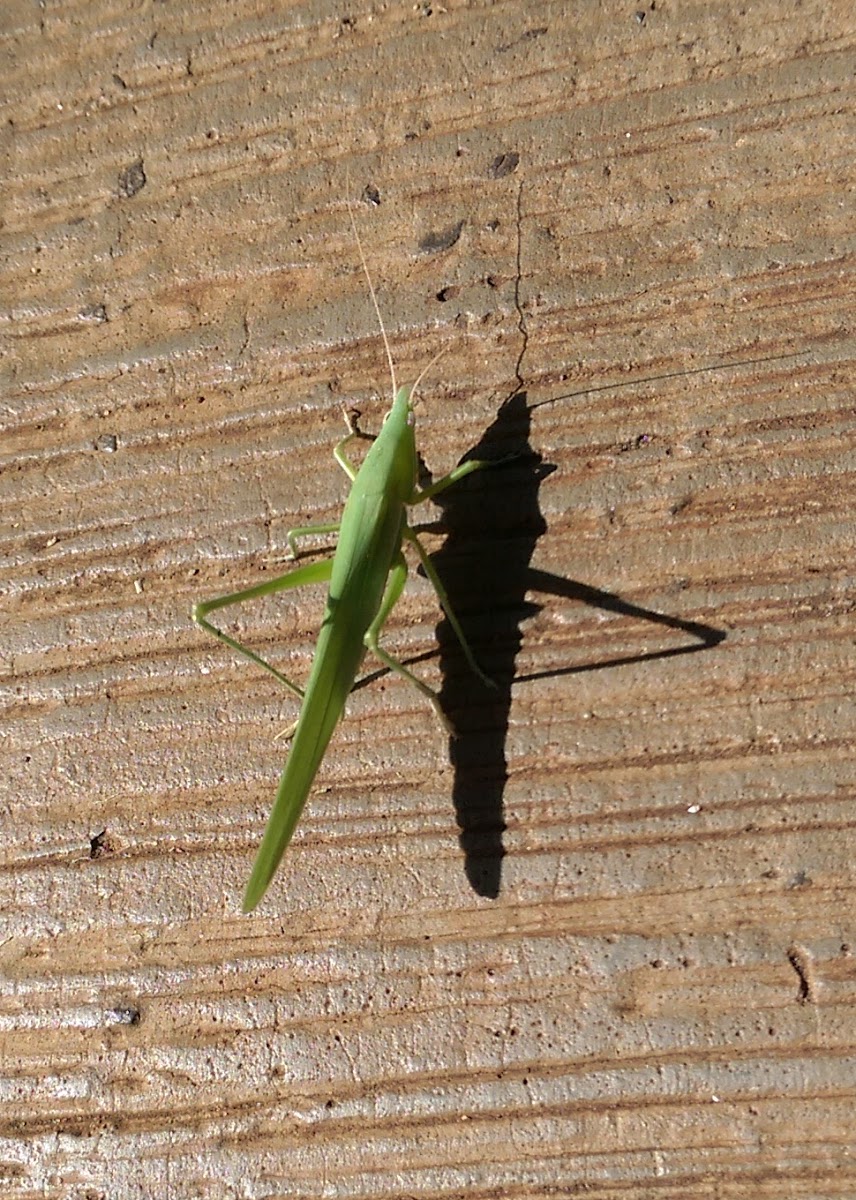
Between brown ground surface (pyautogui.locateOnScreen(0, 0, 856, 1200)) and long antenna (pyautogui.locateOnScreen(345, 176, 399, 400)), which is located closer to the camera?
brown ground surface (pyautogui.locateOnScreen(0, 0, 856, 1200))

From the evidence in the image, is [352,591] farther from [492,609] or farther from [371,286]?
[371,286]

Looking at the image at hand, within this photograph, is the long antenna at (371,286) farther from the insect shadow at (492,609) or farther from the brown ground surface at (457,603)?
the insect shadow at (492,609)

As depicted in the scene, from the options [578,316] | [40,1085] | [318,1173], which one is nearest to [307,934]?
A: [318,1173]

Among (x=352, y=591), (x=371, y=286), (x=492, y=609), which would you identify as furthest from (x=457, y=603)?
(x=371, y=286)

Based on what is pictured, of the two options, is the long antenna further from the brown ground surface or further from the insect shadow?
the insect shadow

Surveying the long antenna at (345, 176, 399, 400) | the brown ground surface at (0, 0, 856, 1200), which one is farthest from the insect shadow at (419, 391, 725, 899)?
the long antenna at (345, 176, 399, 400)

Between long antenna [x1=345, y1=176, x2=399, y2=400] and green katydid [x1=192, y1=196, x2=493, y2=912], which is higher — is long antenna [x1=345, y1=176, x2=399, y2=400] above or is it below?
above

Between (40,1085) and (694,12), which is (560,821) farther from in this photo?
(694,12)

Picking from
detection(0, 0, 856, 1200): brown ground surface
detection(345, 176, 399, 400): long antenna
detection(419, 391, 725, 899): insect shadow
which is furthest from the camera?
detection(345, 176, 399, 400): long antenna
